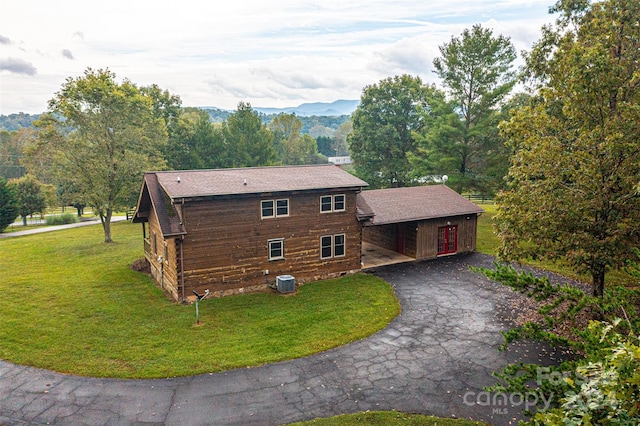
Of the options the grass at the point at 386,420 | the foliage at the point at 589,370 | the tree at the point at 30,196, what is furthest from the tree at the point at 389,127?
the foliage at the point at 589,370

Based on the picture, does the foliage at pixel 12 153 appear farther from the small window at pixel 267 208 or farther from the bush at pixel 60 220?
the small window at pixel 267 208

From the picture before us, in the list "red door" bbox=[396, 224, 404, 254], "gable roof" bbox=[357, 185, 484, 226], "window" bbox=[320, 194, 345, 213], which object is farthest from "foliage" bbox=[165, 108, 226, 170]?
"window" bbox=[320, 194, 345, 213]

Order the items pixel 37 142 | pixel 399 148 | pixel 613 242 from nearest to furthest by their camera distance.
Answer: pixel 613 242 → pixel 37 142 → pixel 399 148

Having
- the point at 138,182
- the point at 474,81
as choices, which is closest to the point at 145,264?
the point at 138,182

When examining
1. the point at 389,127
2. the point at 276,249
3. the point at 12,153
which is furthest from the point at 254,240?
the point at 12,153

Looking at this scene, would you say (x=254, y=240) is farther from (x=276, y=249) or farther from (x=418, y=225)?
(x=418, y=225)

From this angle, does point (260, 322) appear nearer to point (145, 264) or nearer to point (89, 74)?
point (145, 264)
